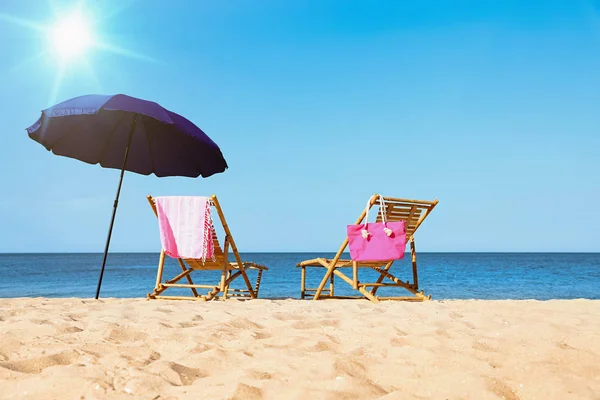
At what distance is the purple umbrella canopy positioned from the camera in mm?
5184

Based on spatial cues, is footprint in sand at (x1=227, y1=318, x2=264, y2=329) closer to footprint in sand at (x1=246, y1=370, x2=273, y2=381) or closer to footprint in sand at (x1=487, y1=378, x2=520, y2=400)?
footprint in sand at (x1=246, y1=370, x2=273, y2=381)

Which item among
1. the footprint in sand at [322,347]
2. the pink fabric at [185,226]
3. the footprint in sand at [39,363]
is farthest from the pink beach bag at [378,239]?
the footprint in sand at [39,363]

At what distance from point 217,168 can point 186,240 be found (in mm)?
1184

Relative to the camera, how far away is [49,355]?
2.01m

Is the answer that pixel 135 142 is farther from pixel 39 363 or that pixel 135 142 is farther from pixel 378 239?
pixel 39 363

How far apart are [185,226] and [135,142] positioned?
4.97ft

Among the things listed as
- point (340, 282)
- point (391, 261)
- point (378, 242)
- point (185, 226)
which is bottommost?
point (340, 282)

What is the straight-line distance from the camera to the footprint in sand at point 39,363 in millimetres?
1864

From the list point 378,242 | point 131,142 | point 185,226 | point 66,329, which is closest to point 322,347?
point 66,329

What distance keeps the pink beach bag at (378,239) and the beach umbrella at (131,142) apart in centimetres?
210

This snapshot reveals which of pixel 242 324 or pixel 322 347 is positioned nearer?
pixel 322 347

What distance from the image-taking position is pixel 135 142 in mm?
5809

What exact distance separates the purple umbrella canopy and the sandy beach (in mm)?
2606

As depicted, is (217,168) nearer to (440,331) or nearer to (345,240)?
(345,240)
